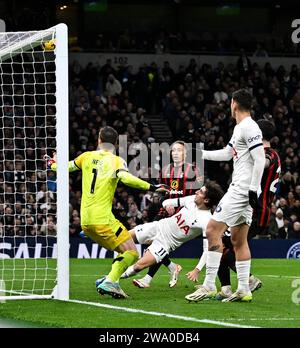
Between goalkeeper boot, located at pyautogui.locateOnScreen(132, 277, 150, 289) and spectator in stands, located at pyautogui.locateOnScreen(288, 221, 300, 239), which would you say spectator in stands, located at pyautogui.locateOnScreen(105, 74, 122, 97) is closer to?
spectator in stands, located at pyautogui.locateOnScreen(288, 221, 300, 239)

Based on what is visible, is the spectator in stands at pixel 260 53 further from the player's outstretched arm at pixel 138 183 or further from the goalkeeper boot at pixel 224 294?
the player's outstretched arm at pixel 138 183

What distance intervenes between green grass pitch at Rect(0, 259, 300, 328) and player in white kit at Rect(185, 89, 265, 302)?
0.29 meters

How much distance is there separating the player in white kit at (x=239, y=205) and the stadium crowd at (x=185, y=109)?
13.5 metres

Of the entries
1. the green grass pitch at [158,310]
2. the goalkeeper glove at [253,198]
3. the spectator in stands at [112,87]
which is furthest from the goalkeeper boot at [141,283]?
the spectator in stands at [112,87]

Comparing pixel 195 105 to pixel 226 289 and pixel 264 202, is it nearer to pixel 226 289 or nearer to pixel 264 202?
pixel 264 202

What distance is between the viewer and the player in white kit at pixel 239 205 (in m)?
11.4

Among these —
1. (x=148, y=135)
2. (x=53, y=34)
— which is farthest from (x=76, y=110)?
(x=53, y=34)

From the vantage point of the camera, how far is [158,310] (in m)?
10.7

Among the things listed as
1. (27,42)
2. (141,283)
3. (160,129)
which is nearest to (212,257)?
(141,283)

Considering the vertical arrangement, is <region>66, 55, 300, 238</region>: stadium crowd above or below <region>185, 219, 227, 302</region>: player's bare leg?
above

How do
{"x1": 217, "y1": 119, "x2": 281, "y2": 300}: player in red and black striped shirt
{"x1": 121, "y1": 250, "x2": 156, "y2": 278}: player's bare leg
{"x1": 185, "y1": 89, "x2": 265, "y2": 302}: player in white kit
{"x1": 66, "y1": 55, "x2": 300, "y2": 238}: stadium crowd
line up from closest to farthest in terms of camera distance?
{"x1": 185, "y1": 89, "x2": 265, "y2": 302}: player in white kit
{"x1": 217, "y1": 119, "x2": 281, "y2": 300}: player in red and black striped shirt
{"x1": 121, "y1": 250, "x2": 156, "y2": 278}: player's bare leg
{"x1": 66, "y1": 55, "x2": 300, "y2": 238}: stadium crowd

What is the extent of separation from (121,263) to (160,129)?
20.5 meters

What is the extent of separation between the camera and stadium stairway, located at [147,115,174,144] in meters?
31.8

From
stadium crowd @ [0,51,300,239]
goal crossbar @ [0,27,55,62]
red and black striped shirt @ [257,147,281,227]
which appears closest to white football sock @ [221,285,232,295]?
red and black striped shirt @ [257,147,281,227]
